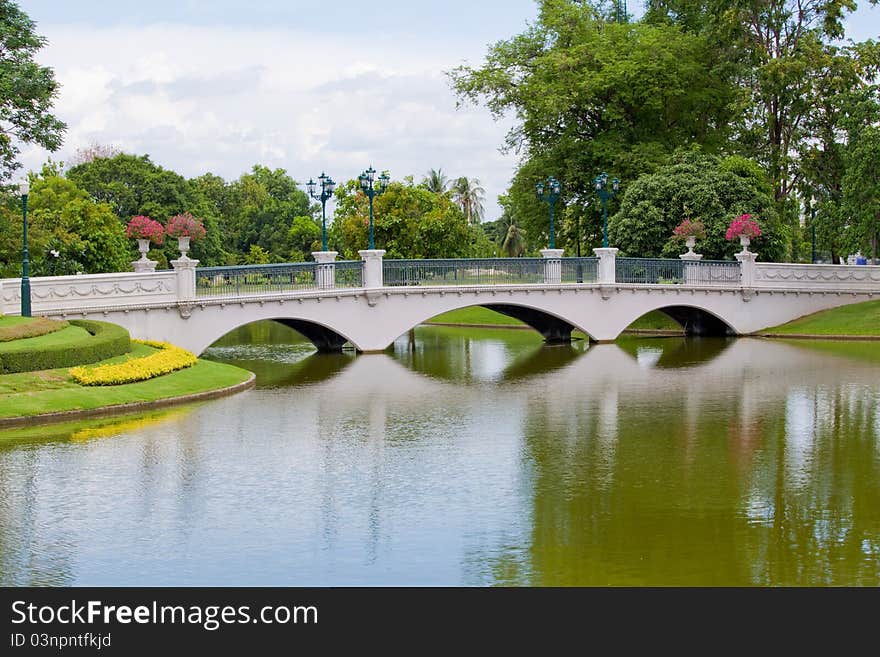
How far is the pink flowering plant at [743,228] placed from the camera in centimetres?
5053

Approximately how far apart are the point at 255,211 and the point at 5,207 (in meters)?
57.2

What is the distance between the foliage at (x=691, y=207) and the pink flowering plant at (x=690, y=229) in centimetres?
70

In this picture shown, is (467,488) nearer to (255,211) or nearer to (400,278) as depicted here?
(400,278)

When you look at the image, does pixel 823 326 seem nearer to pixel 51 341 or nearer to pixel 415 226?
pixel 415 226

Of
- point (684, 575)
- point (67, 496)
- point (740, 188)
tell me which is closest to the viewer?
point (684, 575)

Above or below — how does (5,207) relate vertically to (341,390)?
above

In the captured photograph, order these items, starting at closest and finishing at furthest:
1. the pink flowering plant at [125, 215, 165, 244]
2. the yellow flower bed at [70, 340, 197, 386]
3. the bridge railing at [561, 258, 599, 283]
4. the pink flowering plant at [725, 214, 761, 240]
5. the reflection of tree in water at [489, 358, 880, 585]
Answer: the reflection of tree in water at [489, 358, 880, 585] → the yellow flower bed at [70, 340, 197, 386] → the pink flowering plant at [125, 215, 165, 244] → the bridge railing at [561, 258, 599, 283] → the pink flowering plant at [725, 214, 761, 240]

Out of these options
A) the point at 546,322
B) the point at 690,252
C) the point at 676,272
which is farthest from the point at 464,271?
the point at 690,252

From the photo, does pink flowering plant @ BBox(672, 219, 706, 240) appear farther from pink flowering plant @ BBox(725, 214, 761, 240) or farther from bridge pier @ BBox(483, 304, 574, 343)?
bridge pier @ BBox(483, 304, 574, 343)

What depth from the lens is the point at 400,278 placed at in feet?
137

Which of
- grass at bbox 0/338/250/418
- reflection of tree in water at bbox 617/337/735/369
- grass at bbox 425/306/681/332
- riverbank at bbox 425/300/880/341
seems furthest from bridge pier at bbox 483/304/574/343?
grass at bbox 0/338/250/418

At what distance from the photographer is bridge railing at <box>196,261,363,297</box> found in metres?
37.0

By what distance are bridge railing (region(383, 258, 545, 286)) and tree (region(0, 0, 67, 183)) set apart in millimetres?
12513
